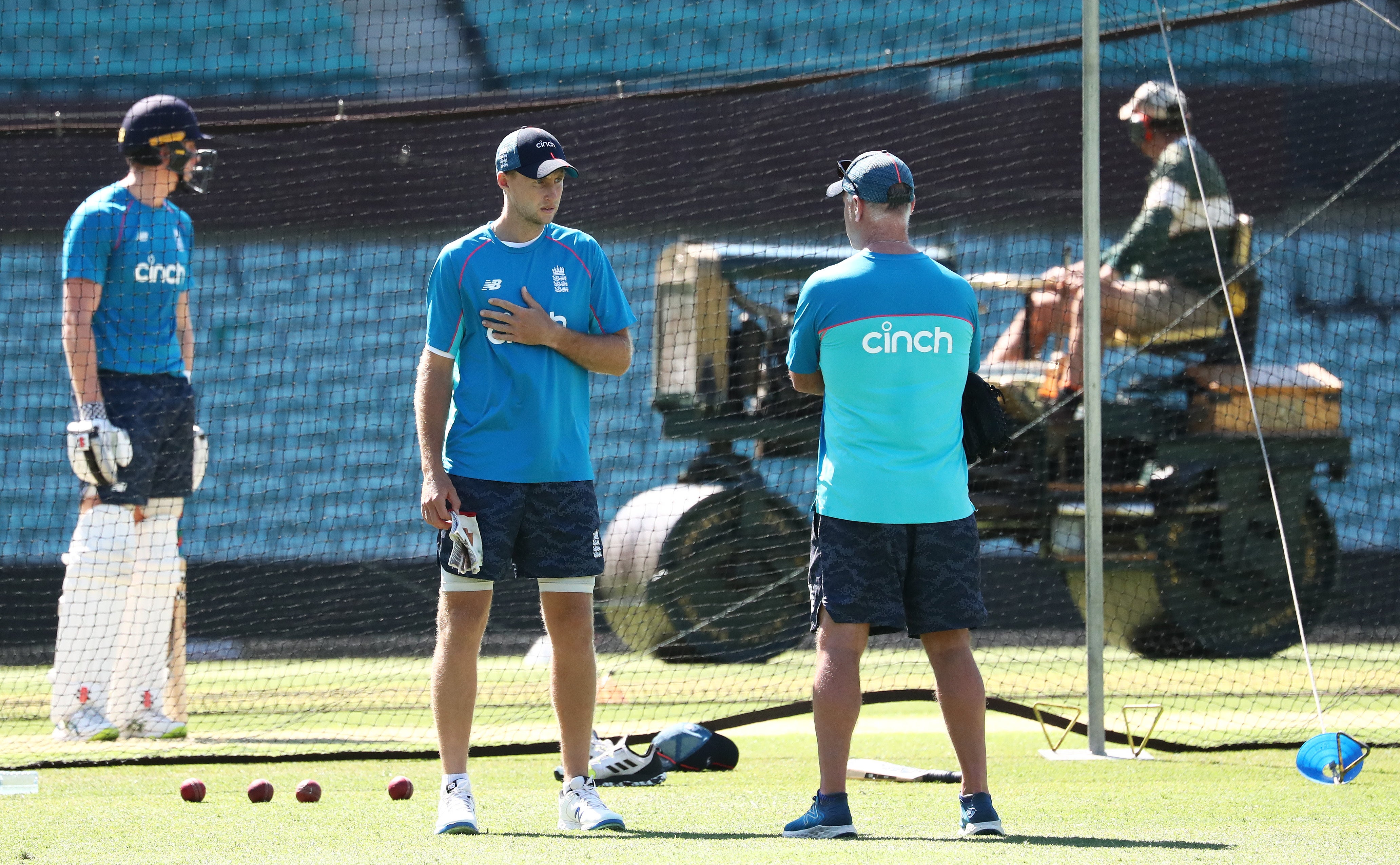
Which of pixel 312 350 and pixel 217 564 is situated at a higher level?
pixel 312 350

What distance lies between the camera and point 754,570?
752cm

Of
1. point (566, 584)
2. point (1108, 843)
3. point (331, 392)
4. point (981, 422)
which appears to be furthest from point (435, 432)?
point (331, 392)

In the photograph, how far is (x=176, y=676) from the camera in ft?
19.0

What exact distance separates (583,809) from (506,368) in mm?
1072

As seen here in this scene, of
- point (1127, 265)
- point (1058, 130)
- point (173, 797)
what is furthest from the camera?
point (1058, 130)

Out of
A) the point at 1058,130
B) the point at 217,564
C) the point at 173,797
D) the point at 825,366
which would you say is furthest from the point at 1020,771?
the point at 217,564

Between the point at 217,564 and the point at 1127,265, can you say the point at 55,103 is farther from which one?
the point at 1127,265

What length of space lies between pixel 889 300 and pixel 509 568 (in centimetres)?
111

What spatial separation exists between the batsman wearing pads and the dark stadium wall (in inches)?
79.4

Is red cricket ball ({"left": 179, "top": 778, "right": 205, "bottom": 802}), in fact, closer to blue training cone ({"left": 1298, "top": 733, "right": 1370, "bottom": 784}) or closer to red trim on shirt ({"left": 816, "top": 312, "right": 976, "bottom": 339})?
red trim on shirt ({"left": 816, "top": 312, "right": 976, "bottom": 339})

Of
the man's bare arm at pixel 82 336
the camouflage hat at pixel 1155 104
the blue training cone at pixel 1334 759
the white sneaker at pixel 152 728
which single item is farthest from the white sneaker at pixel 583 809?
the camouflage hat at pixel 1155 104

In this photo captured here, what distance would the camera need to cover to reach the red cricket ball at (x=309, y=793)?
4253 millimetres

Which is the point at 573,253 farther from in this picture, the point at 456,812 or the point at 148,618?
the point at 148,618

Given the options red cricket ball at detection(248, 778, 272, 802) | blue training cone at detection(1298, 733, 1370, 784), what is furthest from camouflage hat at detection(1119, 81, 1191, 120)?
red cricket ball at detection(248, 778, 272, 802)
